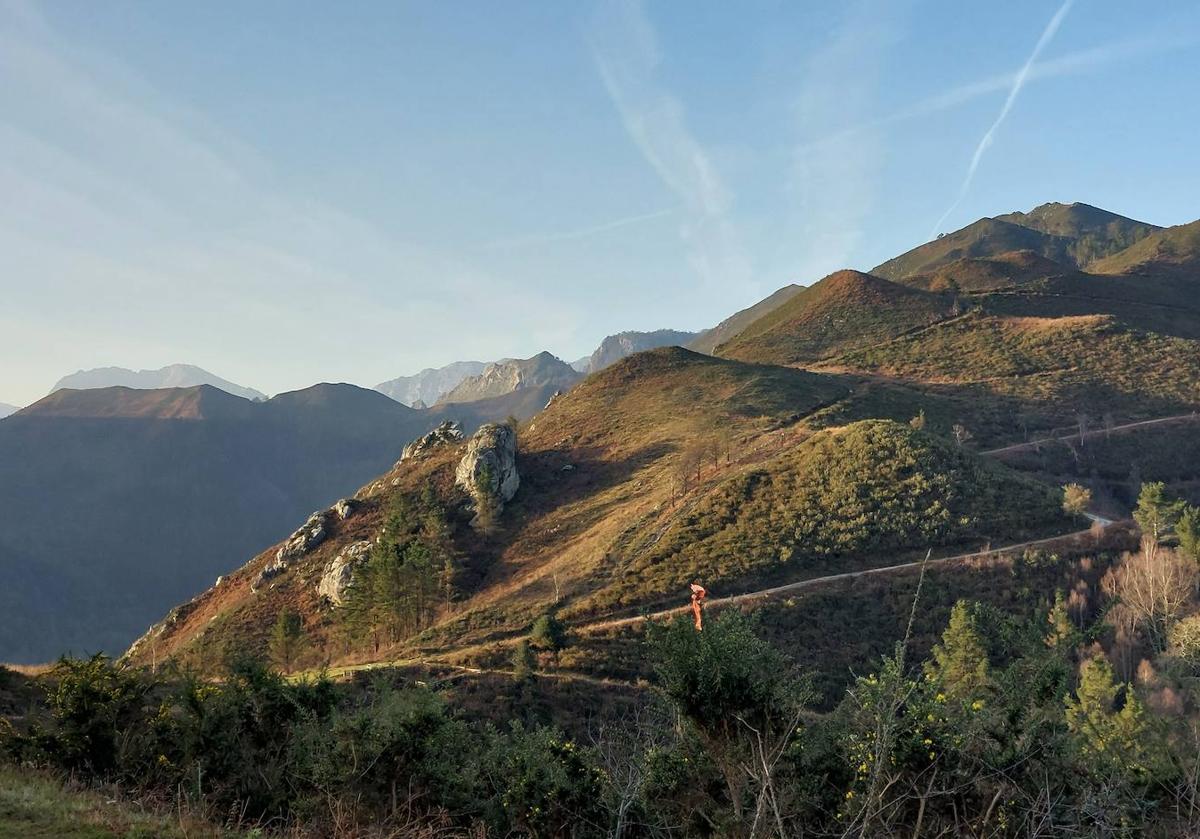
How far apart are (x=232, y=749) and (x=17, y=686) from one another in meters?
15.7

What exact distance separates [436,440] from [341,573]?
35.4 meters

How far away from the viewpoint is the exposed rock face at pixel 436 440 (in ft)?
287

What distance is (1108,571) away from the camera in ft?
129

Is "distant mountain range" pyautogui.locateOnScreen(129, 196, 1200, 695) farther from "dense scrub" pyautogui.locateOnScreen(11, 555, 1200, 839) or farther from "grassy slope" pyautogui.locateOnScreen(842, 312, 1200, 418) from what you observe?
"dense scrub" pyautogui.locateOnScreen(11, 555, 1200, 839)

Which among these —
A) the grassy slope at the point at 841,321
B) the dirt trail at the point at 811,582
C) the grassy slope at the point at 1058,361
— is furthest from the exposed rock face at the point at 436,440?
the grassy slope at the point at 1058,361

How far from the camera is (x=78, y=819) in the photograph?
9.54 m

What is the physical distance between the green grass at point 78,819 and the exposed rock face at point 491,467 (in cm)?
5423

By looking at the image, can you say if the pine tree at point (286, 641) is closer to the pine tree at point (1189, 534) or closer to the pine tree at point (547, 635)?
the pine tree at point (547, 635)

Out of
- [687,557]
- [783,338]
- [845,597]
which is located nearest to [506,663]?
[687,557]

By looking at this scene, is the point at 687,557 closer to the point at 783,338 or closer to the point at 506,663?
the point at 506,663

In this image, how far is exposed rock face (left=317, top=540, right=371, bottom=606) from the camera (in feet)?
180

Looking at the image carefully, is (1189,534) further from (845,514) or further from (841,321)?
(841,321)

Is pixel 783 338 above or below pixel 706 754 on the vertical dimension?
above

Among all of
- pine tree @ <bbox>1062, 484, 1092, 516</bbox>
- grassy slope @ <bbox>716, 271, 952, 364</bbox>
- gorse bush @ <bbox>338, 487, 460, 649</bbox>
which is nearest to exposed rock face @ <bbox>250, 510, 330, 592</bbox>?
gorse bush @ <bbox>338, 487, 460, 649</bbox>
